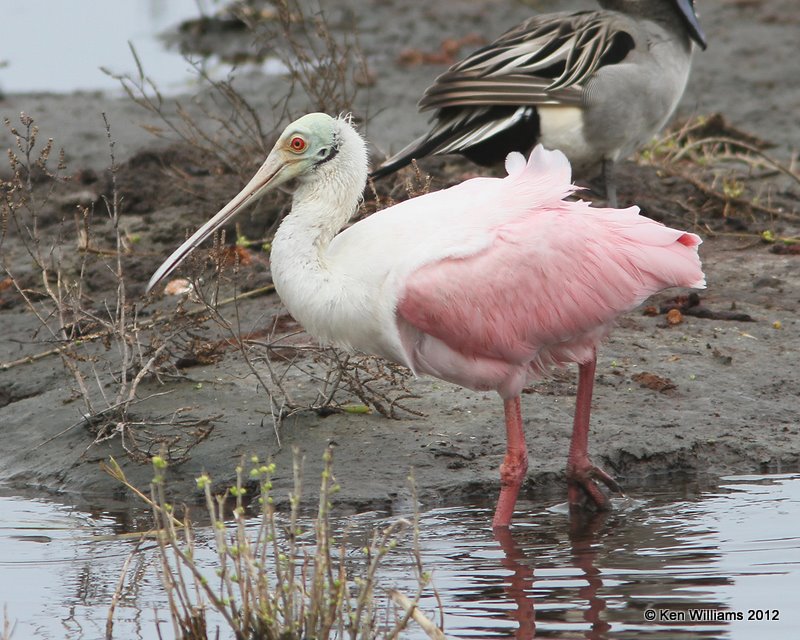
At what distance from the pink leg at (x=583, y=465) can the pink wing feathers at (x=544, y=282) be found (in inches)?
7.7

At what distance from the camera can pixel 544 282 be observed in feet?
21.3

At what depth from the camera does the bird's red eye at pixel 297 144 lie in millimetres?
6598

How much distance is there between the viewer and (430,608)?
17.6 ft

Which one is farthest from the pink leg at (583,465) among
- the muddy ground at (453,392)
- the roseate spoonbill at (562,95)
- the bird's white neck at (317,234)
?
the roseate spoonbill at (562,95)

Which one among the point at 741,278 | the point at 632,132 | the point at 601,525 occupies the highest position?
the point at 632,132

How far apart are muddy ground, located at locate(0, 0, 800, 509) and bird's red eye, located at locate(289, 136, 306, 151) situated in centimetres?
154

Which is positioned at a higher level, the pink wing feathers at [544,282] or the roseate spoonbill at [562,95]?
the roseate spoonbill at [562,95]

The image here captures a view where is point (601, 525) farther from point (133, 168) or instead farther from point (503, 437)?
point (133, 168)

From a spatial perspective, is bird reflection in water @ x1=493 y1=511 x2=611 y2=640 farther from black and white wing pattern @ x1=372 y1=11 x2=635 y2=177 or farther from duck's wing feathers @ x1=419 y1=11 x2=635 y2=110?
duck's wing feathers @ x1=419 y1=11 x2=635 y2=110

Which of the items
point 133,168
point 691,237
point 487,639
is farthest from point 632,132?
point 487,639

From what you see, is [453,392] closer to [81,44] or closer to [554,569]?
[554,569]

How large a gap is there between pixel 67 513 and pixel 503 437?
2120 mm

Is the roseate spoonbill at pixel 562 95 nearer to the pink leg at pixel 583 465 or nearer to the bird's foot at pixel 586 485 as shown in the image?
the pink leg at pixel 583 465

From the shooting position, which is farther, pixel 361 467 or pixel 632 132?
pixel 632 132
